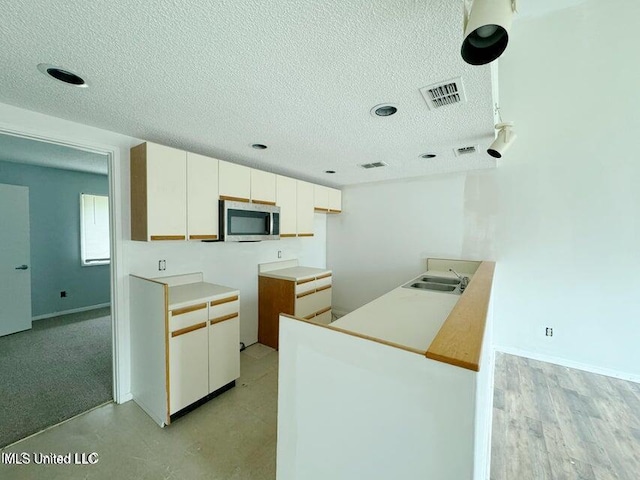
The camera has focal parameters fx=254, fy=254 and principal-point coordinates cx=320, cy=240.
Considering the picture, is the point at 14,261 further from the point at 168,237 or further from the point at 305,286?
the point at 305,286

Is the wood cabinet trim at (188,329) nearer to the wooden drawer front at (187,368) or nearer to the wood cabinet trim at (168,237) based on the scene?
the wooden drawer front at (187,368)

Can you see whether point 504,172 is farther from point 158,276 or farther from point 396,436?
point 158,276

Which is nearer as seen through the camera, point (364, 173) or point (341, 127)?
point (341, 127)

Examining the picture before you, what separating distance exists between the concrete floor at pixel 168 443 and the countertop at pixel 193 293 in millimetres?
926

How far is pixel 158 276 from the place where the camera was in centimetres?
239

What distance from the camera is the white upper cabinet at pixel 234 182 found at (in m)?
2.47

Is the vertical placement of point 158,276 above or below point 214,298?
above

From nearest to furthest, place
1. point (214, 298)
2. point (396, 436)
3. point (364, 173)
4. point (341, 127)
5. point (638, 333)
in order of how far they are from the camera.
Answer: point (396, 436), point (341, 127), point (214, 298), point (638, 333), point (364, 173)

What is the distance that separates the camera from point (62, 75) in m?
1.35

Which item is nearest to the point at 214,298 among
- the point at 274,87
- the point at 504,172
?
the point at 274,87

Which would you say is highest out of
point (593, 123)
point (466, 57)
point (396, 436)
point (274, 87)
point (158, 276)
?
point (593, 123)

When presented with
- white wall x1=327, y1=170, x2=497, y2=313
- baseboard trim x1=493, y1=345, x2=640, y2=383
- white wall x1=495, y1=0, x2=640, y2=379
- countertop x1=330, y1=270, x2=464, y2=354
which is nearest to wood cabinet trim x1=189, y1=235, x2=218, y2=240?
countertop x1=330, y1=270, x2=464, y2=354

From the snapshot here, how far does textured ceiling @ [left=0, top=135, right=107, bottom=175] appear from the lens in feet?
9.60

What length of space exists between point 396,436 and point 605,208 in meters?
3.38
